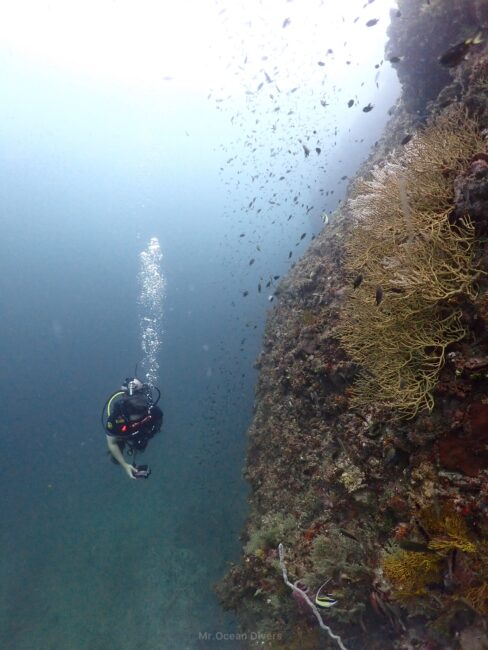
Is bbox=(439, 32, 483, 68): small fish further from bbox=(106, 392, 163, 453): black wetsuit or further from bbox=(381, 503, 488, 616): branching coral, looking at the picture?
bbox=(106, 392, 163, 453): black wetsuit

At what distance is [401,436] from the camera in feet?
14.7

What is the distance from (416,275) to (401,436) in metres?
2.10

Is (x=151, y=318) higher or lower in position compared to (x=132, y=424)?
lower

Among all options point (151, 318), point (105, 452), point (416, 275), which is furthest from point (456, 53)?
point (151, 318)

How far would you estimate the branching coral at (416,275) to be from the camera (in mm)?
3713

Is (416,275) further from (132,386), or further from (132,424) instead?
(132,386)

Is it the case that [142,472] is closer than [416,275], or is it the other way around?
[416,275]

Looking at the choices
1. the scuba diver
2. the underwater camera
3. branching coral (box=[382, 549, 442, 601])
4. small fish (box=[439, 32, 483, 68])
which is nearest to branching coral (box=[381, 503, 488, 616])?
branching coral (box=[382, 549, 442, 601])

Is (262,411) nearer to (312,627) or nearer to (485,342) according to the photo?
(312,627)

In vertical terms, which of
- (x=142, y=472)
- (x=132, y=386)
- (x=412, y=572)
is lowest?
(x=142, y=472)

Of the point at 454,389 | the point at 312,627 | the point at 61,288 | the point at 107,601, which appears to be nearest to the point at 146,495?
the point at 107,601

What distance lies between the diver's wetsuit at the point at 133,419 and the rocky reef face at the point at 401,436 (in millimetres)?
3772

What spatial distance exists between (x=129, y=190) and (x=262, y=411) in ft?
487

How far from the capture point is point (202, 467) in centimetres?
1516
